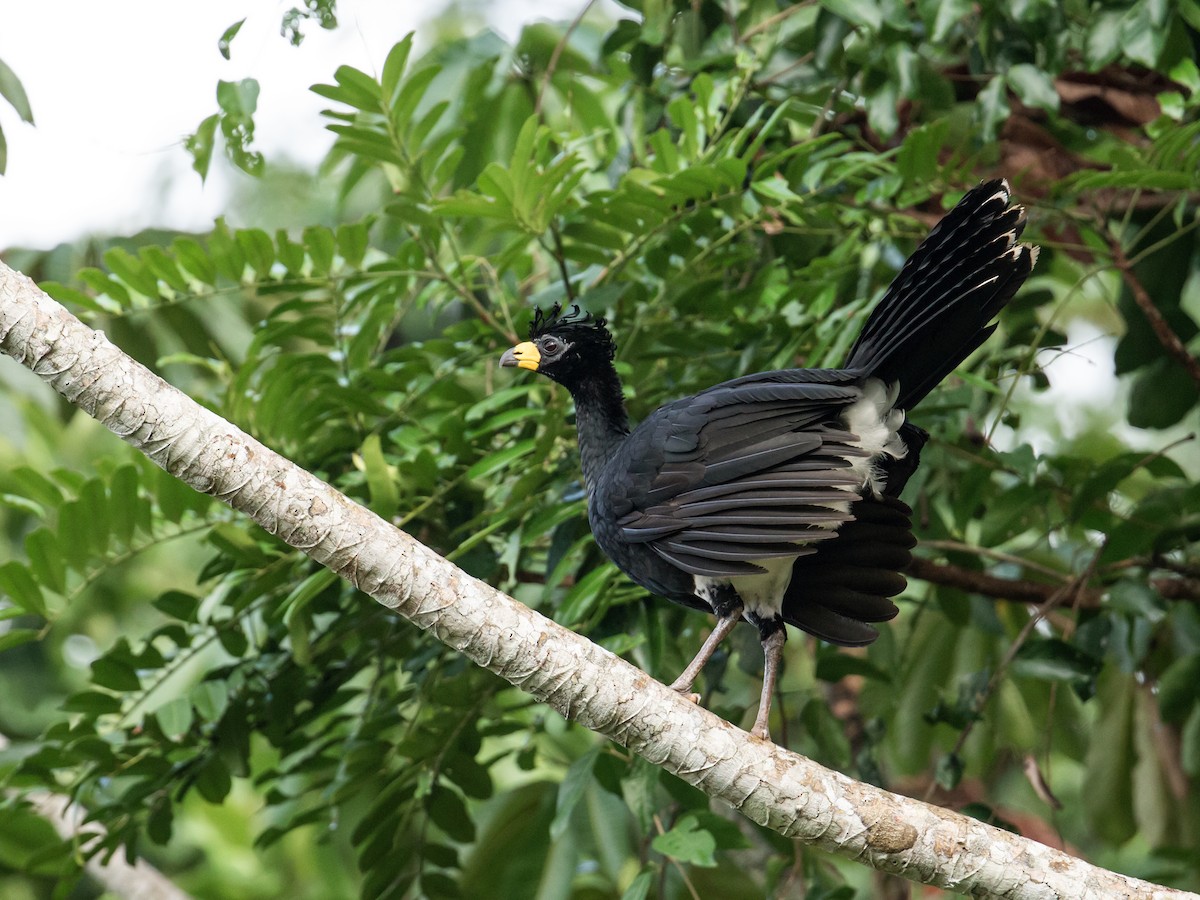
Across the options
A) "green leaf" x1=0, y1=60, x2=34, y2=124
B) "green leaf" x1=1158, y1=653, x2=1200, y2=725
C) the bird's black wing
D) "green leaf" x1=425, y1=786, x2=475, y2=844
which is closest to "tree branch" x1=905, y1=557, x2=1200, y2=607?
"green leaf" x1=1158, y1=653, x2=1200, y2=725

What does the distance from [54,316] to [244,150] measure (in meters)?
0.95

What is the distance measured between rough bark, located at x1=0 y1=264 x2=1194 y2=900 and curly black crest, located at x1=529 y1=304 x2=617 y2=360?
110 cm

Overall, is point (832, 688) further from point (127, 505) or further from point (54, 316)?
point (54, 316)

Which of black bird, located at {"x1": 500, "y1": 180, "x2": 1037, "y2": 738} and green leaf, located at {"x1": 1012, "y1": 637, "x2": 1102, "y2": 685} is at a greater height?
black bird, located at {"x1": 500, "y1": 180, "x2": 1037, "y2": 738}

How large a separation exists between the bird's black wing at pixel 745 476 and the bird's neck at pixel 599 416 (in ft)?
1.11

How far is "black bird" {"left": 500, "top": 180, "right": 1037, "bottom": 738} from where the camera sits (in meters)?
2.79

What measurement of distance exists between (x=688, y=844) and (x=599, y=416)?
3.78 feet

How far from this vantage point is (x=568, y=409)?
3768 millimetres

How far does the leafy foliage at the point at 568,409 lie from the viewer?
3449 millimetres

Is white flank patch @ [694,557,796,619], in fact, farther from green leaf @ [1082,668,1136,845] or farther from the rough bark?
green leaf @ [1082,668,1136,845]

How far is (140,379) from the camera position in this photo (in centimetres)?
241

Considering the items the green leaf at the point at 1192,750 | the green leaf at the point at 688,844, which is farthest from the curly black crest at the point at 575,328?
the green leaf at the point at 1192,750

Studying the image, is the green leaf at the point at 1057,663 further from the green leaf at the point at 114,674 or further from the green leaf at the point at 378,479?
the green leaf at the point at 114,674

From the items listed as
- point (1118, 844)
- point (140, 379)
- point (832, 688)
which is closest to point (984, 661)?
point (1118, 844)
